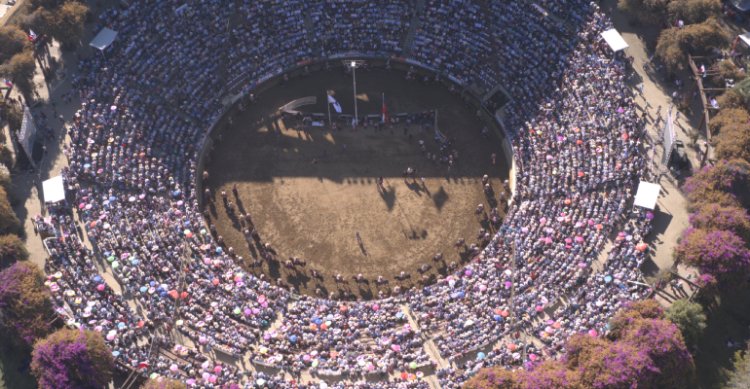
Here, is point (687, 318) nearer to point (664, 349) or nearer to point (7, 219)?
point (664, 349)

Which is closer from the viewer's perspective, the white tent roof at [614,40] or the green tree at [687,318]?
the green tree at [687,318]

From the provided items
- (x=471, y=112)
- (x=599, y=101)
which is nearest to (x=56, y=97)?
(x=471, y=112)

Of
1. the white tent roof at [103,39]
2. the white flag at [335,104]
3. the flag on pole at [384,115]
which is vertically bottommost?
the white tent roof at [103,39]

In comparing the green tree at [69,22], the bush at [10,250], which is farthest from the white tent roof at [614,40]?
the bush at [10,250]

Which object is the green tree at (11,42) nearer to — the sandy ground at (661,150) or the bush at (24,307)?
the bush at (24,307)

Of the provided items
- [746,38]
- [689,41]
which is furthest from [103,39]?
[746,38]

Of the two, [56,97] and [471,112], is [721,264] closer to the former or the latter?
[471,112]
